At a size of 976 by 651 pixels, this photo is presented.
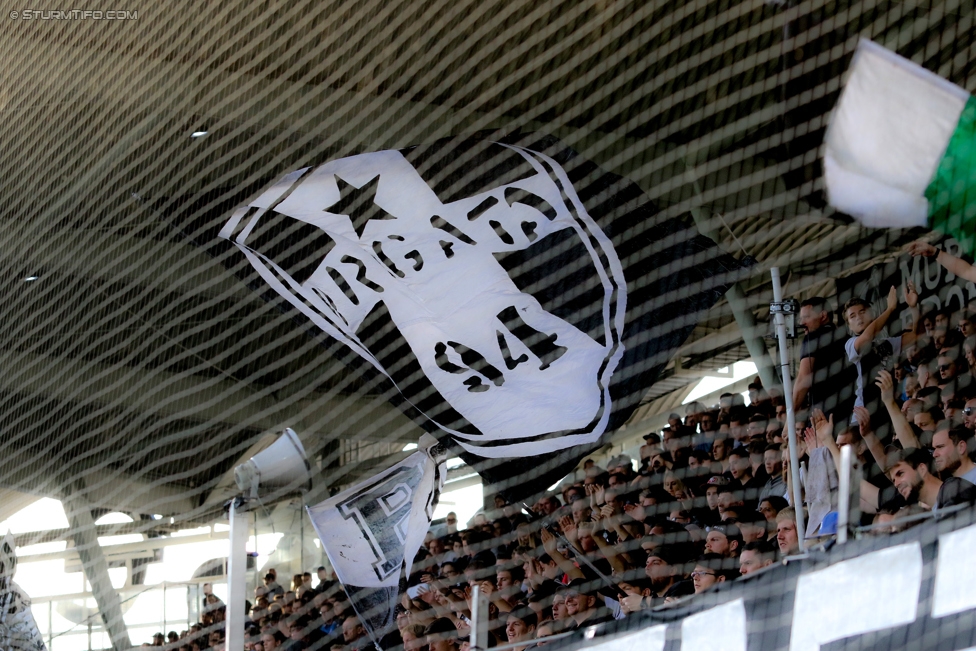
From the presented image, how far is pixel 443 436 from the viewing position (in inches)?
157

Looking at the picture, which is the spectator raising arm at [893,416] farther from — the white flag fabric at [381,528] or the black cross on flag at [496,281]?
the white flag fabric at [381,528]

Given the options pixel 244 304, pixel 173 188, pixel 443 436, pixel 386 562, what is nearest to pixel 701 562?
pixel 443 436

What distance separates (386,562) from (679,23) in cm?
235

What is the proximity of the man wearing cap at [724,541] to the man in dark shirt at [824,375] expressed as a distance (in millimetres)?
471

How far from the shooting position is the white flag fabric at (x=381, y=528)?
13.8 ft

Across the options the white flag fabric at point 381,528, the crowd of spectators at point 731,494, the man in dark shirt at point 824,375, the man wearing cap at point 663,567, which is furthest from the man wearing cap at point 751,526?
the white flag fabric at point 381,528

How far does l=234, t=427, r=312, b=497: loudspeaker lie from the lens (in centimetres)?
277

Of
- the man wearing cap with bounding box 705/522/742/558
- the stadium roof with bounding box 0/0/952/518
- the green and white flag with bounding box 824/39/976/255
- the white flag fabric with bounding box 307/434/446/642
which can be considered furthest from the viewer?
the stadium roof with bounding box 0/0/952/518

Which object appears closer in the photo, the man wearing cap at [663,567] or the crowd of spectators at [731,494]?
the crowd of spectators at [731,494]

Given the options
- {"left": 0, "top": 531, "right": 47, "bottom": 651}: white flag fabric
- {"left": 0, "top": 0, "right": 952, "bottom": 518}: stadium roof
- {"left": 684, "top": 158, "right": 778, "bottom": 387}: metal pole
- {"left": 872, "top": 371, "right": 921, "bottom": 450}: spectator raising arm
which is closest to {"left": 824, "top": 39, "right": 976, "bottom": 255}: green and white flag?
{"left": 872, "top": 371, "right": 921, "bottom": 450}: spectator raising arm

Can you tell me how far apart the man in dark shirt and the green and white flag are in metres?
0.78

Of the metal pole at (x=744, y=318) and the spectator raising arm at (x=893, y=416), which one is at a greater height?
the metal pole at (x=744, y=318)

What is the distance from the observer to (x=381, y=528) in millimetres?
4320

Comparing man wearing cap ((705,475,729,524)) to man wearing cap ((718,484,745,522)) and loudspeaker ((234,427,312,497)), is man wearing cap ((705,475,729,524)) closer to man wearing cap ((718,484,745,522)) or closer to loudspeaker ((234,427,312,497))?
man wearing cap ((718,484,745,522))
